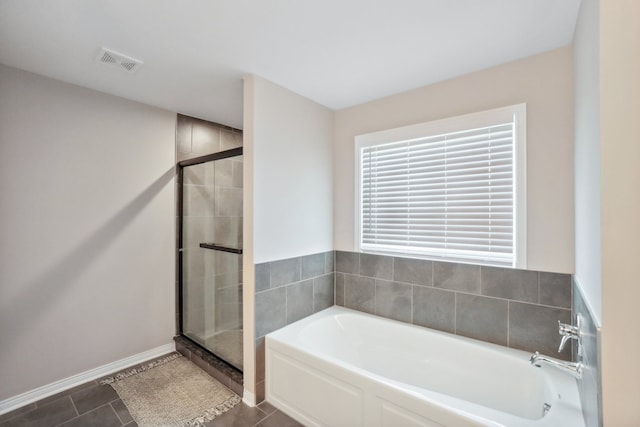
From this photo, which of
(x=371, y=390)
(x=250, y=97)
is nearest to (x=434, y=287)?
(x=371, y=390)

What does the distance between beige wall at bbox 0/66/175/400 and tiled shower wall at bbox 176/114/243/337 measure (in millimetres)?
173

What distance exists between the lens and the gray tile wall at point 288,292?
215cm

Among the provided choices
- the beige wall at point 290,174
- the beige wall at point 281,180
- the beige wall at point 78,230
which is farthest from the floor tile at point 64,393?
the beige wall at point 290,174

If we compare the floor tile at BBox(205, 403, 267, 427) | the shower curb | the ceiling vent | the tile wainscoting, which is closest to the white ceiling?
the ceiling vent

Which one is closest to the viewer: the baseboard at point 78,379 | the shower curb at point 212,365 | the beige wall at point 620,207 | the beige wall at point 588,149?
the beige wall at point 620,207

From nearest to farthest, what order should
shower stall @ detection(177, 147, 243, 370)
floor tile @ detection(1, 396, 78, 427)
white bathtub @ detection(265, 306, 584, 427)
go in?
white bathtub @ detection(265, 306, 584, 427), floor tile @ detection(1, 396, 78, 427), shower stall @ detection(177, 147, 243, 370)

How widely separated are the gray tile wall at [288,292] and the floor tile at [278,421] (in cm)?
20

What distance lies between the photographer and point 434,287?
2270mm

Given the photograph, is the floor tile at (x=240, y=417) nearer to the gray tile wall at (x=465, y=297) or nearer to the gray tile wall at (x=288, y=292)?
the gray tile wall at (x=288, y=292)

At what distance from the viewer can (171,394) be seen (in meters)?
2.20

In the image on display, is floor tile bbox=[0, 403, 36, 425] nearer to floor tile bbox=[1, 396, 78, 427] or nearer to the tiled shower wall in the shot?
floor tile bbox=[1, 396, 78, 427]

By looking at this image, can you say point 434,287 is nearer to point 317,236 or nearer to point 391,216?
point 391,216

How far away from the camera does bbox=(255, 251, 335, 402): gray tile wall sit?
2.15 metres

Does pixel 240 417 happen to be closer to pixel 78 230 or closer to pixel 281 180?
pixel 281 180
